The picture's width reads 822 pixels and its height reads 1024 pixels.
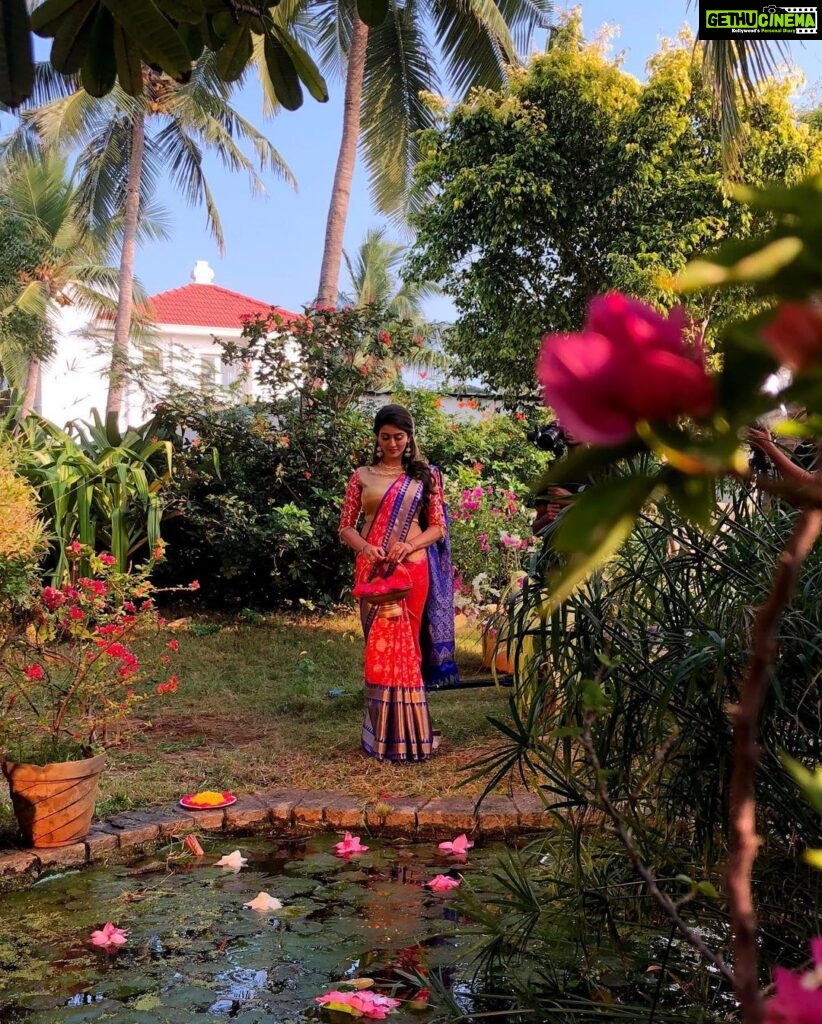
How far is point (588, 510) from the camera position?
36 centimetres

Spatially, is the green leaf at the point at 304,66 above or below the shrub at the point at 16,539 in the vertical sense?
above

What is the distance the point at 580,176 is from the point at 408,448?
9.08 m

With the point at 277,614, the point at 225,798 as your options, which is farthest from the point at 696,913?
the point at 277,614

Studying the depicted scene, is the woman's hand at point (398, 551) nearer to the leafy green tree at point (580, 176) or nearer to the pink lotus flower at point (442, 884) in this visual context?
the pink lotus flower at point (442, 884)

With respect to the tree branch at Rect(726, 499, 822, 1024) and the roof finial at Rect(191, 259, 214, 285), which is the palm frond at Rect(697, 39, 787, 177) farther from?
the roof finial at Rect(191, 259, 214, 285)

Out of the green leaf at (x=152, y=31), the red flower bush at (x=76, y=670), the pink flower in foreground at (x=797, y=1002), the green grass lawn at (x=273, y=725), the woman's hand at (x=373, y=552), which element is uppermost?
the green leaf at (x=152, y=31)

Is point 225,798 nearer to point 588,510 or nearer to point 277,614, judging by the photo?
point 588,510

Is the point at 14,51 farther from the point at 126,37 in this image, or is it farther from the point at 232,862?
the point at 232,862

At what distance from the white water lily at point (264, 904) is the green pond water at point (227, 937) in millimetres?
30

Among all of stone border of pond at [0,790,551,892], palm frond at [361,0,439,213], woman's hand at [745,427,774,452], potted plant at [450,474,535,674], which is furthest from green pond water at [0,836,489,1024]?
palm frond at [361,0,439,213]

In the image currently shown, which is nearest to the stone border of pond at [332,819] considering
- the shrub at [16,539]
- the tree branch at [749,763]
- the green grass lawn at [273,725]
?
the green grass lawn at [273,725]

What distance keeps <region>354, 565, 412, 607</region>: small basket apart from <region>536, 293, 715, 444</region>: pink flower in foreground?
451 centimetres

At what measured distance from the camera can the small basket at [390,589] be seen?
4852mm

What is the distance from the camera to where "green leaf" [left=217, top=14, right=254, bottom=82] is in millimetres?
2355
